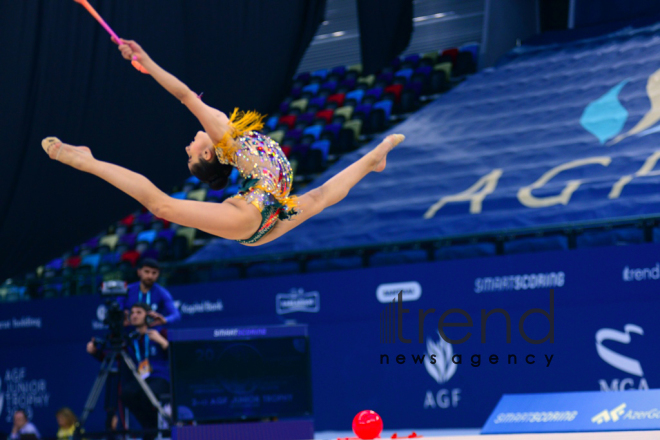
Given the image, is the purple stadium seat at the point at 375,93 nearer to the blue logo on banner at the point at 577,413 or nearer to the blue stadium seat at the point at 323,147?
the blue stadium seat at the point at 323,147

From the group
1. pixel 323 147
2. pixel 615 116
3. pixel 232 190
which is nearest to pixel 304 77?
pixel 323 147

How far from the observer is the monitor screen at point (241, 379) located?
4.94 m

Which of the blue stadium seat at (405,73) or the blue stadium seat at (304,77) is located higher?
the blue stadium seat at (304,77)

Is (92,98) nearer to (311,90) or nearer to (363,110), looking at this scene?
(363,110)

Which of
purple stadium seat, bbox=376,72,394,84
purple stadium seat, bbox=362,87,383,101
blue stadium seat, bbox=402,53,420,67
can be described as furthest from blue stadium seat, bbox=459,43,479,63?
purple stadium seat, bbox=362,87,383,101

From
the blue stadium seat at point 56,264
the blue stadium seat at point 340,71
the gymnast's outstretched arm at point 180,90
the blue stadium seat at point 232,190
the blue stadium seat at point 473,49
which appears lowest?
the blue stadium seat at point 56,264

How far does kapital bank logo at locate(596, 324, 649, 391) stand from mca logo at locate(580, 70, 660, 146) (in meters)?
3.10

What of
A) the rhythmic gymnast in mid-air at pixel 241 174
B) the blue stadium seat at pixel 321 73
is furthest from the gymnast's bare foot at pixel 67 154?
the blue stadium seat at pixel 321 73

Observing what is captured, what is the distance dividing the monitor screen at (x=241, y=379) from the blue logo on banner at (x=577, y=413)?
4.37 feet

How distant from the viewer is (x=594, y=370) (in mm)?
5484

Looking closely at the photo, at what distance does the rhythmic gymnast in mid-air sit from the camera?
3277mm

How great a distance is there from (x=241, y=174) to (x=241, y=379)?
1829 millimetres

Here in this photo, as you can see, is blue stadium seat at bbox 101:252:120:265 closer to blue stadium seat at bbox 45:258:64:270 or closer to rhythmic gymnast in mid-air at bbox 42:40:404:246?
blue stadium seat at bbox 45:258:64:270

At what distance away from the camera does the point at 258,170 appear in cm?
378
